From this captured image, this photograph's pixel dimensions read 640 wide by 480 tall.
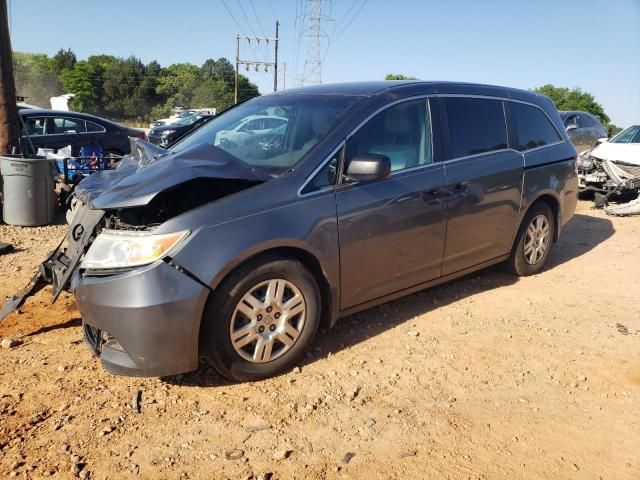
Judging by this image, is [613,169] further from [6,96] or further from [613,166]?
[6,96]

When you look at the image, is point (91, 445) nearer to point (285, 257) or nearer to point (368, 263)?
point (285, 257)

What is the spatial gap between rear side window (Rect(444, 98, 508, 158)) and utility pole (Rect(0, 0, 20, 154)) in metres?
6.85

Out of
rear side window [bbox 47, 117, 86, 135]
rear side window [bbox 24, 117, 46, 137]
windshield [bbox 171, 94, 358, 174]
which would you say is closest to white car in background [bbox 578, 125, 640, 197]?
windshield [bbox 171, 94, 358, 174]

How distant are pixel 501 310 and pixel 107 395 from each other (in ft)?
10.4

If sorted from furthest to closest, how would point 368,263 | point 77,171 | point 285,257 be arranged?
point 77,171 < point 368,263 < point 285,257

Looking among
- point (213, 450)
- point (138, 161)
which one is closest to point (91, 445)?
point (213, 450)

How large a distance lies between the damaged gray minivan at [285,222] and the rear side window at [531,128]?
17 cm

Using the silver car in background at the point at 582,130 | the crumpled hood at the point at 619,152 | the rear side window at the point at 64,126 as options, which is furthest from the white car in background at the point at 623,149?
the rear side window at the point at 64,126

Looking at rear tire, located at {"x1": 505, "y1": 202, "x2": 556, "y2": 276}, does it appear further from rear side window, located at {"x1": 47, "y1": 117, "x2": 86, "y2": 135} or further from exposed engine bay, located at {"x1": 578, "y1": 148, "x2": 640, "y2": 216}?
rear side window, located at {"x1": 47, "y1": 117, "x2": 86, "y2": 135}

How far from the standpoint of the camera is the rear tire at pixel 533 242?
512 centimetres

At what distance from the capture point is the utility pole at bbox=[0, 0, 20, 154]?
7.90m

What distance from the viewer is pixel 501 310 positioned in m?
4.55

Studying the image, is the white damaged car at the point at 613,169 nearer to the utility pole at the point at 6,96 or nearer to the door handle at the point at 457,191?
the door handle at the point at 457,191

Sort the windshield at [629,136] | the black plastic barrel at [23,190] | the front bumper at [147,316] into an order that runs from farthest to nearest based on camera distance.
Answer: the windshield at [629,136], the black plastic barrel at [23,190], the front bumper at [147,316]
